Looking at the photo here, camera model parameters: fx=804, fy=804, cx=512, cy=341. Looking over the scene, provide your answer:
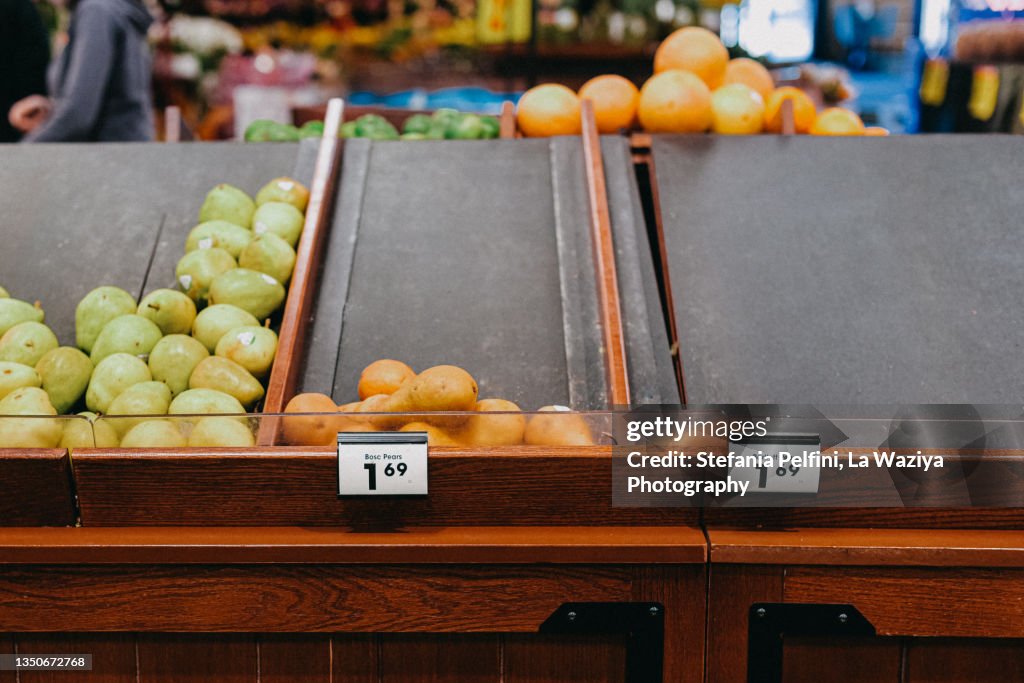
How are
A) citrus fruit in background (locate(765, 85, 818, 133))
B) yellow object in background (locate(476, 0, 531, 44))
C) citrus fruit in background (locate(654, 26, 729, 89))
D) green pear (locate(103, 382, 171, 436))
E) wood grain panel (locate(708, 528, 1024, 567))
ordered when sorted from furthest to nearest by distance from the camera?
1. yellow object in background (locate(476, 0, 531, 44))
2. citrus fruit in background (locate(654, 26, 729, 89))
3. citrus fruit in background (locate(765, 85, 818, 133))
4. green pear (locate(103, 382, 171, 436))
5. wood grain panel (locate(708, 528, 1024, 567))

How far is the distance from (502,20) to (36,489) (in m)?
4.22

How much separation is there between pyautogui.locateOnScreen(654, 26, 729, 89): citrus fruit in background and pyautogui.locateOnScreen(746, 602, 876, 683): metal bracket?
1828mm

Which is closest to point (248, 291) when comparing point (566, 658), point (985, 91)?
point (566, 658)

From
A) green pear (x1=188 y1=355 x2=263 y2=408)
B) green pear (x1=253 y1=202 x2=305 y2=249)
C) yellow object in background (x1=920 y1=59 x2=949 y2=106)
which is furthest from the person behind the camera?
yellow object in background (x1=920 y1=59 x2=949 y2=106)

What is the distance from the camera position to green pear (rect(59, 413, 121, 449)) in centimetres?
104

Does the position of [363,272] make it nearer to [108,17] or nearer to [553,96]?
[553,96]

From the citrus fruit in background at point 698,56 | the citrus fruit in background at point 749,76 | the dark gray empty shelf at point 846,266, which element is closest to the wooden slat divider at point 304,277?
the dark gray empty shelf at point 846,266

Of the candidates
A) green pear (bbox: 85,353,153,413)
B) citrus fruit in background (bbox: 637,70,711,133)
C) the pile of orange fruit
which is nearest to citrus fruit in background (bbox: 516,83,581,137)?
the pile of orange fruit

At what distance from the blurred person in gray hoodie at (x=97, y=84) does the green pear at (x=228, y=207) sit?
1337mm

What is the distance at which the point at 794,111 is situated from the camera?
7.34 ft

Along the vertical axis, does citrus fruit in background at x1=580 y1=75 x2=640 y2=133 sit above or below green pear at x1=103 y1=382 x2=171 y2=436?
above

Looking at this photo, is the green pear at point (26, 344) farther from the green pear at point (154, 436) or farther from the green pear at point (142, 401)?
the green pear at point (154, 436)

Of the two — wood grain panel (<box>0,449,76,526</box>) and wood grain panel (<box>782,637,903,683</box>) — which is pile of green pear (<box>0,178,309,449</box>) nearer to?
wood grain panel (<box>0,449,76,526</box>)

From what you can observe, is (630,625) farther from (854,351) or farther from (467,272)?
(467,272)
